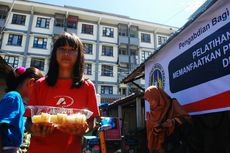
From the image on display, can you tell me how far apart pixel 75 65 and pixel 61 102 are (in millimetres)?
391

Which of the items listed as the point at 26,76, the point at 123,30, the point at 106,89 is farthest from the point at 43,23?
the point at 26,76

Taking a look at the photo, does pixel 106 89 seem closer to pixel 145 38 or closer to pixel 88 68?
pixel 88 68

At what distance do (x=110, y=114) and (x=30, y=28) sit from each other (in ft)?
55.5

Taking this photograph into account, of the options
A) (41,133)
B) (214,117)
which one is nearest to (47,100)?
(41,133)

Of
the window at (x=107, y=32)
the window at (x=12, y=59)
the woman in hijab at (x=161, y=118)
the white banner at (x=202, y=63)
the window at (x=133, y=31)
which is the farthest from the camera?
the window at (x=133, y=31)

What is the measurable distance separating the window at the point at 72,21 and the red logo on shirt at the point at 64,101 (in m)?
28.5

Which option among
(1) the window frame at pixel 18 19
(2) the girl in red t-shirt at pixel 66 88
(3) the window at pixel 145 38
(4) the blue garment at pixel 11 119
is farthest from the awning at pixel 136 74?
(3) the window at pixel 145 38

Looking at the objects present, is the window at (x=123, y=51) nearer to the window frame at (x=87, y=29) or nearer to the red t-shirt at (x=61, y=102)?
the window frame at (x=87, y=29)

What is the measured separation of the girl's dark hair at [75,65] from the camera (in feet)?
6.84

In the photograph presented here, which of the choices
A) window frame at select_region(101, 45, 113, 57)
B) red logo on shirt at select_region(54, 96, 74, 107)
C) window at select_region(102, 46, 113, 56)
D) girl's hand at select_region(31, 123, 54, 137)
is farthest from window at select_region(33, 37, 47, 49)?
girl's hand at select_region(31, 123, 54, 137)

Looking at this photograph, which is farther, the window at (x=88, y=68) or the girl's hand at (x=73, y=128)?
the window at (x=88, y=68)

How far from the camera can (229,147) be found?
3773 mm

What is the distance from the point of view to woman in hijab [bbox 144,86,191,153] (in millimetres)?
3271

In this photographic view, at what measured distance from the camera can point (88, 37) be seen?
29.3 metres
